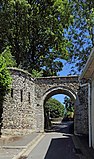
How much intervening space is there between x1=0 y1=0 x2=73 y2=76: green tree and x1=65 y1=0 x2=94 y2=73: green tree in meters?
1.21

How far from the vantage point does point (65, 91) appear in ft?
77.9

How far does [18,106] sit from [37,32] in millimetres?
11910

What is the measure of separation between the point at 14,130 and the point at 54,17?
46.2ft

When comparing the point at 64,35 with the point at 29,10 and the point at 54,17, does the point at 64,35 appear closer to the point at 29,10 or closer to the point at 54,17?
the point at 54,17

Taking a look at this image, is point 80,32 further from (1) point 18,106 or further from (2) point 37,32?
(1) point 18,106

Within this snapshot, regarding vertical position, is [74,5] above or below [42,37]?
above

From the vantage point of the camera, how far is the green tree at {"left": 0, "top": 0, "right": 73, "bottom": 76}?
29.6 metres

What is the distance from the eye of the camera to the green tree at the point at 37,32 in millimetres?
29645

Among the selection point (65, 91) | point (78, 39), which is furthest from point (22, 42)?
point (65, 91)

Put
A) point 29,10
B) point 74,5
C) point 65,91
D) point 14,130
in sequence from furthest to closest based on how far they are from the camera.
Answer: point 74,5 < point 29,10 < point 65,91 < point 14,130

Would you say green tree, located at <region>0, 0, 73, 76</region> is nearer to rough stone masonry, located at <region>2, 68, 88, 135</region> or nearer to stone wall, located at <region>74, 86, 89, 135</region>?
rough stone masonry, located at <region>2, 68, 88, 135</region>

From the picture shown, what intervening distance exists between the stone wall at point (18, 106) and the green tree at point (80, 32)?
11.1m

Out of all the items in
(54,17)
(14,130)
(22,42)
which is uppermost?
(54,17)

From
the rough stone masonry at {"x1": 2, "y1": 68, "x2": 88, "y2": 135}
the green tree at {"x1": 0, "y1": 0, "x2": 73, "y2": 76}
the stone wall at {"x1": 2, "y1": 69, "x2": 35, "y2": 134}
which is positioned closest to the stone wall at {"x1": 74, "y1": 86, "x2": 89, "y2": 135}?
the rough stone masonry at {"x1": 2, "y1": 68, "x2": 88, "y2": 135}
